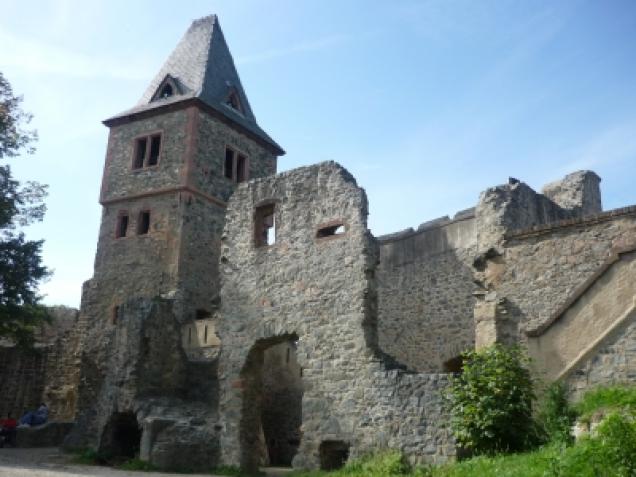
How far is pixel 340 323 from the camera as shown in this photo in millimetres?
12656

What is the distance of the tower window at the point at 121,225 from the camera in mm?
24328

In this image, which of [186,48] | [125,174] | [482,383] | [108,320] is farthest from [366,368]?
[186,48]

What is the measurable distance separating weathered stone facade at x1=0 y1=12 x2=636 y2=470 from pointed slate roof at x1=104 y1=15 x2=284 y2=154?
239 inches

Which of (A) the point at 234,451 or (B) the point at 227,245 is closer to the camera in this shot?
(A) the point at 234,451

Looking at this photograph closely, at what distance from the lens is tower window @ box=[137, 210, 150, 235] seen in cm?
2397

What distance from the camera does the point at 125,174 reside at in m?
25.0

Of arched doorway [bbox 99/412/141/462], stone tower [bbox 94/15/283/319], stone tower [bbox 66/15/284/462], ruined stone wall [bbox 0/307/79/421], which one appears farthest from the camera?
ruined stone wall [bbox 0/307/79/421]

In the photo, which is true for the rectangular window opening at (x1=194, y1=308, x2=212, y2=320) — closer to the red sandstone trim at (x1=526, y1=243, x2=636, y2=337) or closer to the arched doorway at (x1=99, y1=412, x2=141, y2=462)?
the arched doorway at (x1=99, y1=412, x2=141, y2=462)

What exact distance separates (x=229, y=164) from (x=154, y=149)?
9.31ft

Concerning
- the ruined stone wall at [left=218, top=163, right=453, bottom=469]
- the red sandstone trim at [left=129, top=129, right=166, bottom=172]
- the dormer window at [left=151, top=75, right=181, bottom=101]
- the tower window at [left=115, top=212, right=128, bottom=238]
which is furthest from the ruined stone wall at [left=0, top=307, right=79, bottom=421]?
the ruined stone wall at [left=218, top=163, right=453, bottom=469]

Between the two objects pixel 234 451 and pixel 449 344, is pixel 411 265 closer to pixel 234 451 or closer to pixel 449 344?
pixel 449 344

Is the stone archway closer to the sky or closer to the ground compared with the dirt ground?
closer to the sky

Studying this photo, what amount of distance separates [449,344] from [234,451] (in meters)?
6.23

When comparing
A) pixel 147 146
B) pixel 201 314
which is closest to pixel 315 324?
pixel 201 314
